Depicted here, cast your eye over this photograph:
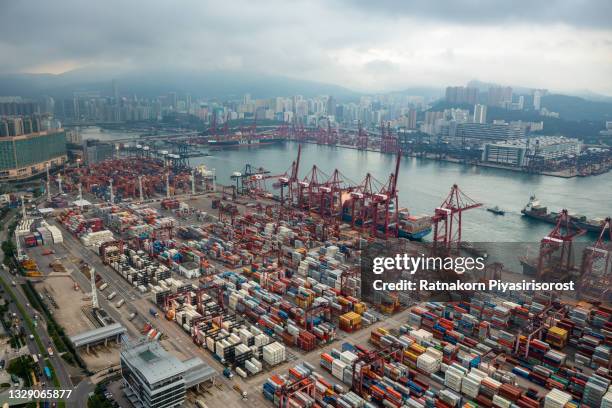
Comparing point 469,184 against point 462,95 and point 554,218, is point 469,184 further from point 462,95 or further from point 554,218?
point 462,95

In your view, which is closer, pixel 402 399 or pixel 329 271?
pixel 402 399

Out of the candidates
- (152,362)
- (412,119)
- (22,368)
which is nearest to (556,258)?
A: (152,362)

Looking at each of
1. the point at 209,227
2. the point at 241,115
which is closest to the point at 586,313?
the point at 209,227

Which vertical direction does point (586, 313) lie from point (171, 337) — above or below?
above

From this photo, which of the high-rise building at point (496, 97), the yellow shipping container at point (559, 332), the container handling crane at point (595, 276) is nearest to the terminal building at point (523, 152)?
the container handling crane at point (595, 276)

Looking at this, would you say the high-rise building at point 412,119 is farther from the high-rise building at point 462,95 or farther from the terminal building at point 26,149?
the terminal building at point 26,149

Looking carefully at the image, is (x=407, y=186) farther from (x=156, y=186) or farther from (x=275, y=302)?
(x=275, y=302)
